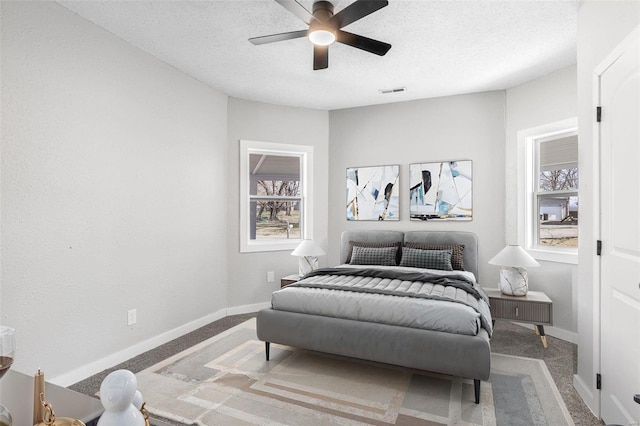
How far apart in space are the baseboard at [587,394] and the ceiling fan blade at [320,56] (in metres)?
2.95

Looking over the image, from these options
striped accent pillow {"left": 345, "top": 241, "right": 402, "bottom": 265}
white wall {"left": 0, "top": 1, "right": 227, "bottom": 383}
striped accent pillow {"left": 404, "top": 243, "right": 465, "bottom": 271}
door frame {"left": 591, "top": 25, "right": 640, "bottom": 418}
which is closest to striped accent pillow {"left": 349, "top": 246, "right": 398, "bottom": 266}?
striped accent pillow {"left": 345, "top": 241, "right": 402, "bottom": 265}

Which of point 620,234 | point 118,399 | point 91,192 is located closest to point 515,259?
point 620,234

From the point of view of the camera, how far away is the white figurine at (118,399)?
709 mm

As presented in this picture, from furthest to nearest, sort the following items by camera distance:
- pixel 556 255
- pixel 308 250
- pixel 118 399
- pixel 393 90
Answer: pixel 308 250 → pixel 393 90 → pixel 556 255 → pixel 118 399

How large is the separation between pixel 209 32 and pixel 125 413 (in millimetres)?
2941

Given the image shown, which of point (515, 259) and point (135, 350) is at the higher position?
point (515, 259)

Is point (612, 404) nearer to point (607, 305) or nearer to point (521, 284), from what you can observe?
point (607, 305)

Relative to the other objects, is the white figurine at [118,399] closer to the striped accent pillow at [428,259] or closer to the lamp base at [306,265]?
the striped accent pillow at [428,259]

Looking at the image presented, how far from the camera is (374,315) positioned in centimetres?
265

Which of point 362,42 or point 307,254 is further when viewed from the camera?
point 307,254

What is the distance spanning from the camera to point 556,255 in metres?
3.71

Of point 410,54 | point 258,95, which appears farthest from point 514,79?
point 258,95

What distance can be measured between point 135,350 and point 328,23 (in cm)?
311

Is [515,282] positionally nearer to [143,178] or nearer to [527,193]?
[527,193]
